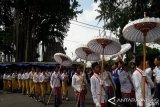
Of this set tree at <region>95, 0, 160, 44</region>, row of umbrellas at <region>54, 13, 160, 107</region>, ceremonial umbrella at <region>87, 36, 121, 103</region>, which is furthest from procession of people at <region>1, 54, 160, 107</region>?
tree at <region>95, 0, 160, 44</region>

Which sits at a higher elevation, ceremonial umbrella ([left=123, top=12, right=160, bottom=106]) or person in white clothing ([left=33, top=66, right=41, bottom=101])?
ceremonial umbrella ([left=123, top=12, right=160, bottom=106])

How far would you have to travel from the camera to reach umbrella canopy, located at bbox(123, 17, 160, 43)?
8773mm

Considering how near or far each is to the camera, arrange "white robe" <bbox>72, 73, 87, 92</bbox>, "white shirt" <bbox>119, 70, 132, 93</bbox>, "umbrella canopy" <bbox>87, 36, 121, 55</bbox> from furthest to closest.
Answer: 1. "white robe" <bbox>72, 73, 87, 92</bbox>
2. "white shirt" <bbox>119, 70, 132, 93</bbox>
3. "umbrella canopy" <bbox>87, 36, 121, 55</bbox>

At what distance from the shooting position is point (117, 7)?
3144 cm

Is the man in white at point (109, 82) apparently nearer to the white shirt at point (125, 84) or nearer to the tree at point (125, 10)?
the white shirt at point (125, 84)

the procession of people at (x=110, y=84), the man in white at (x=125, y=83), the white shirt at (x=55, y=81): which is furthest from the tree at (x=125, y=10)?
the man in white at (x=125, y=83)

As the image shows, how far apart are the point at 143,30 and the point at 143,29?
31 millimetres

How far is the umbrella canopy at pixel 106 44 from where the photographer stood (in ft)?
35.6

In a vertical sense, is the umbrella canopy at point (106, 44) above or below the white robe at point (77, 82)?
above

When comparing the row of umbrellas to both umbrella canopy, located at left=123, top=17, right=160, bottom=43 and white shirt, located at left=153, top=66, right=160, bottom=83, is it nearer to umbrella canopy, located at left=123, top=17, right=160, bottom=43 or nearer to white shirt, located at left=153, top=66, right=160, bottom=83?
umbrella canopy, located at left=123, top=17, right=160, bottom=43

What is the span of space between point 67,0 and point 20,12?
4.86 meters

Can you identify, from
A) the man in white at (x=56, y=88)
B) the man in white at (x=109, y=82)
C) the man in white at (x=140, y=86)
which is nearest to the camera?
the man in white at (x=140, y=86)

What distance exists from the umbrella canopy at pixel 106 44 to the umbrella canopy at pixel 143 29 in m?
1.43

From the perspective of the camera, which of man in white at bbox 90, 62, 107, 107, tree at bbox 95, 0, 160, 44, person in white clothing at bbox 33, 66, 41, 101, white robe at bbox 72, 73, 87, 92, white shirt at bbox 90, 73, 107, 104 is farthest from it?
tree at bbox 95, 0, 160, 44
